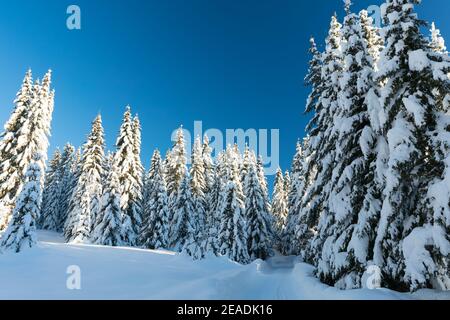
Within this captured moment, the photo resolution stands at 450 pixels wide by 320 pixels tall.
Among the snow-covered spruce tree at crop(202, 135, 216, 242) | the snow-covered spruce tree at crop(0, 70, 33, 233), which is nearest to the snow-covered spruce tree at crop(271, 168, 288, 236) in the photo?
the snow-covered spruce tree at crop(202, 135, 216, 242)

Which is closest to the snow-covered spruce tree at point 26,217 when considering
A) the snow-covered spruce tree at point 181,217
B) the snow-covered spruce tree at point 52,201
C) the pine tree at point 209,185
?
the snow-covered spruce tree at point 181,217

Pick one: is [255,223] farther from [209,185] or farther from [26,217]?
[26,217]

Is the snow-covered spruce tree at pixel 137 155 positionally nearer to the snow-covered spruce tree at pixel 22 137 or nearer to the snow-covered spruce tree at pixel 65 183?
the snow-covered spruce tree at pixel 22 137

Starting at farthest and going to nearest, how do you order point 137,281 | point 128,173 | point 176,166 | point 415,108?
point 176,166 → point 128,173 → point 137,281 → point 415,108

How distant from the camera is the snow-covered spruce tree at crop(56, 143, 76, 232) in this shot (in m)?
→ 62.9

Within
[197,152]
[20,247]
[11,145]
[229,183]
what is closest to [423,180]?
[20,247]

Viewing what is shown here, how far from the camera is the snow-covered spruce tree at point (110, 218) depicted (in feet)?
126

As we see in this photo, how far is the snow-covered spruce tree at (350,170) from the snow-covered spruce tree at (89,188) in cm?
3533

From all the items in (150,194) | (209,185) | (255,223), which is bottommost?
(255,223)

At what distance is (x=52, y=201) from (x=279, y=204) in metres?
44.0

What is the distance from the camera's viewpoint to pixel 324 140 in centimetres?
2008

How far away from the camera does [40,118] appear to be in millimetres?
32812

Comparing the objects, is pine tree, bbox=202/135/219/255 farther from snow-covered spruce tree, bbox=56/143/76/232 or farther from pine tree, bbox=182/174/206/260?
snow-covered spruce tree, bbox=56/143/76/232

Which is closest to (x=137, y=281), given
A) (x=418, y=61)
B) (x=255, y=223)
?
(x=418, y=61)
